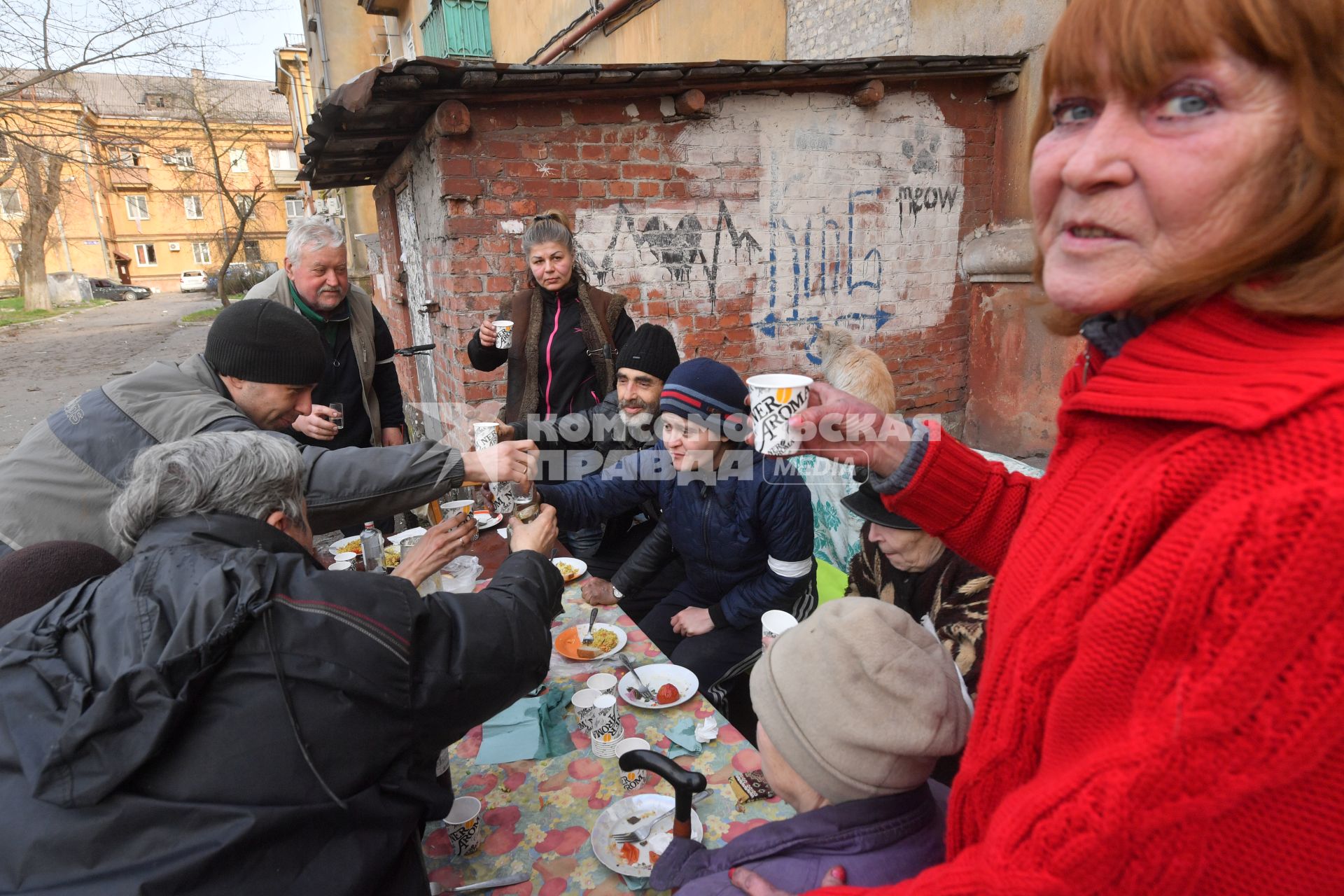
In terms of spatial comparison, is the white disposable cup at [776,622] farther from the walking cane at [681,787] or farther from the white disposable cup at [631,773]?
the walking cane at [681,787]

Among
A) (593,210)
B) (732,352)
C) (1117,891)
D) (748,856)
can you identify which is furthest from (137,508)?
(732,352)

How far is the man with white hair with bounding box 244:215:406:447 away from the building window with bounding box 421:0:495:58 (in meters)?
9.07

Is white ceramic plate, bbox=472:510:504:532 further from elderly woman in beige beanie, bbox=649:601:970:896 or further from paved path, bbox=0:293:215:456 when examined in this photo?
paved path, bbox=0:293:215:456

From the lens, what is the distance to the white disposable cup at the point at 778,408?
176 cm

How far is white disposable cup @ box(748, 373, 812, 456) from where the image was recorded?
5.77 ft

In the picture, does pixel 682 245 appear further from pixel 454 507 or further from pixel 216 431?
pixel 216 431

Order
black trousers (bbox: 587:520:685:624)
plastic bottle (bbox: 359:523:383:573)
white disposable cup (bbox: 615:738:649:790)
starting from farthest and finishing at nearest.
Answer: black trousers (bbox: 587:520:685:624), plastic bottle (bbox: 359:523:383:573), white disposable cup (bbox: 615:738:649:790)

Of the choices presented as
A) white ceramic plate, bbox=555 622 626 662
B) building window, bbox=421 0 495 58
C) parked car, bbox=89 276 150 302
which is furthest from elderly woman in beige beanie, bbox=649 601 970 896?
parked car, bbox=89 276 150 302

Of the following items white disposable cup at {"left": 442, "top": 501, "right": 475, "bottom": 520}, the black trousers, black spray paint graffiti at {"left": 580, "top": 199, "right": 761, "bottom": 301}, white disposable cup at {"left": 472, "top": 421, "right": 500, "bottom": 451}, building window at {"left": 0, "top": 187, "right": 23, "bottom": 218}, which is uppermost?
building window at {"left": 0, "top": 187, "right": 23, "bottom": 218}

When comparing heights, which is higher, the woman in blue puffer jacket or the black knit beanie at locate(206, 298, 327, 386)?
the black knit beanie at locate(206, 298, 327, 386)

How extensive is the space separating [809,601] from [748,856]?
1.84 m

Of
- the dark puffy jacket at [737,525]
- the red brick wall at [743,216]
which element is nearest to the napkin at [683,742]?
the dark puffy jacket at [737,525]

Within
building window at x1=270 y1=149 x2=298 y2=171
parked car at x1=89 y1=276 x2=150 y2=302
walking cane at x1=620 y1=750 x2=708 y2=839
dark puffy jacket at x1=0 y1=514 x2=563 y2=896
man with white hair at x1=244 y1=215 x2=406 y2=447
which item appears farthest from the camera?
building window at x1=270 y1=149 x2=298 y2=171

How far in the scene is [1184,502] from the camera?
691 millimetres
